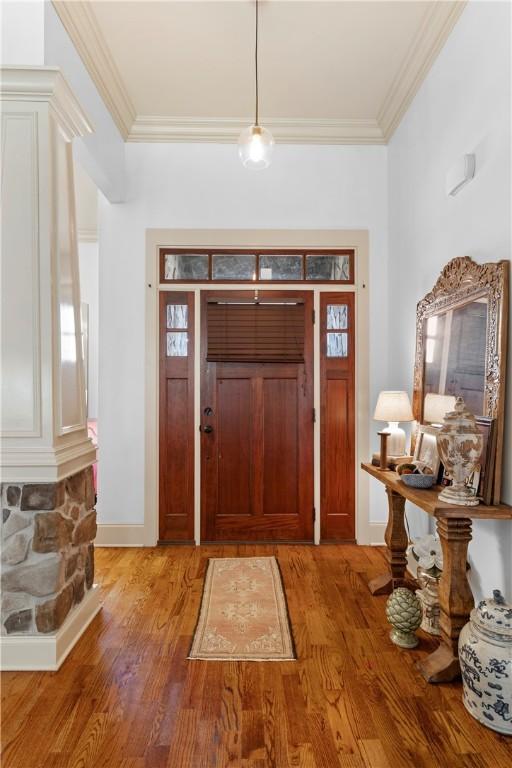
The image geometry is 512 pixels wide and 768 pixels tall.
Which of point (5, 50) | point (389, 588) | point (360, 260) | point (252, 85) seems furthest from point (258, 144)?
point (389, 588)

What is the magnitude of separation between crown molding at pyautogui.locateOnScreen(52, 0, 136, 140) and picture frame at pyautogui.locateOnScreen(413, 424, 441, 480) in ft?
9.60

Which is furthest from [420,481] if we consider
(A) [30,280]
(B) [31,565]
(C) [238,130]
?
(C) [238,130]

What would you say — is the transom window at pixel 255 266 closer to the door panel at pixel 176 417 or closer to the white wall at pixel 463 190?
the door panel at pixel 176 417

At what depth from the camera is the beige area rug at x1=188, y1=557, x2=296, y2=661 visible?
2236 millimetres

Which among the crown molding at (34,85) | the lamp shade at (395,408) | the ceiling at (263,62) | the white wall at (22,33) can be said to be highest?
the ceiling at (263,62)

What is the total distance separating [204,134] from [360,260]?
1.58m

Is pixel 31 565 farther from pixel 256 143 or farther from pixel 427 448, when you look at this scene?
pixel 256 143

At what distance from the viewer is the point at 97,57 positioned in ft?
9.40

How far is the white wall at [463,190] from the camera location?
2.08 metres

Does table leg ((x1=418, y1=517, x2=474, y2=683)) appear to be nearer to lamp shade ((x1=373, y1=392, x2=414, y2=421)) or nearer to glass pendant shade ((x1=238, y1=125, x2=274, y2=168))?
lamp shade ((x1=373, y1=392, x2=414, y2=421))

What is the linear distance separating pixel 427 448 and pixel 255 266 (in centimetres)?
199

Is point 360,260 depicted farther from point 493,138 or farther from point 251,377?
point 493,138

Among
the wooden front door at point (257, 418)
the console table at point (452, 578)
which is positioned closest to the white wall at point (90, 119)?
the wooden front door at point (257, 418)

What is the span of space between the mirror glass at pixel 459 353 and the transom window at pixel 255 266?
1.16m
